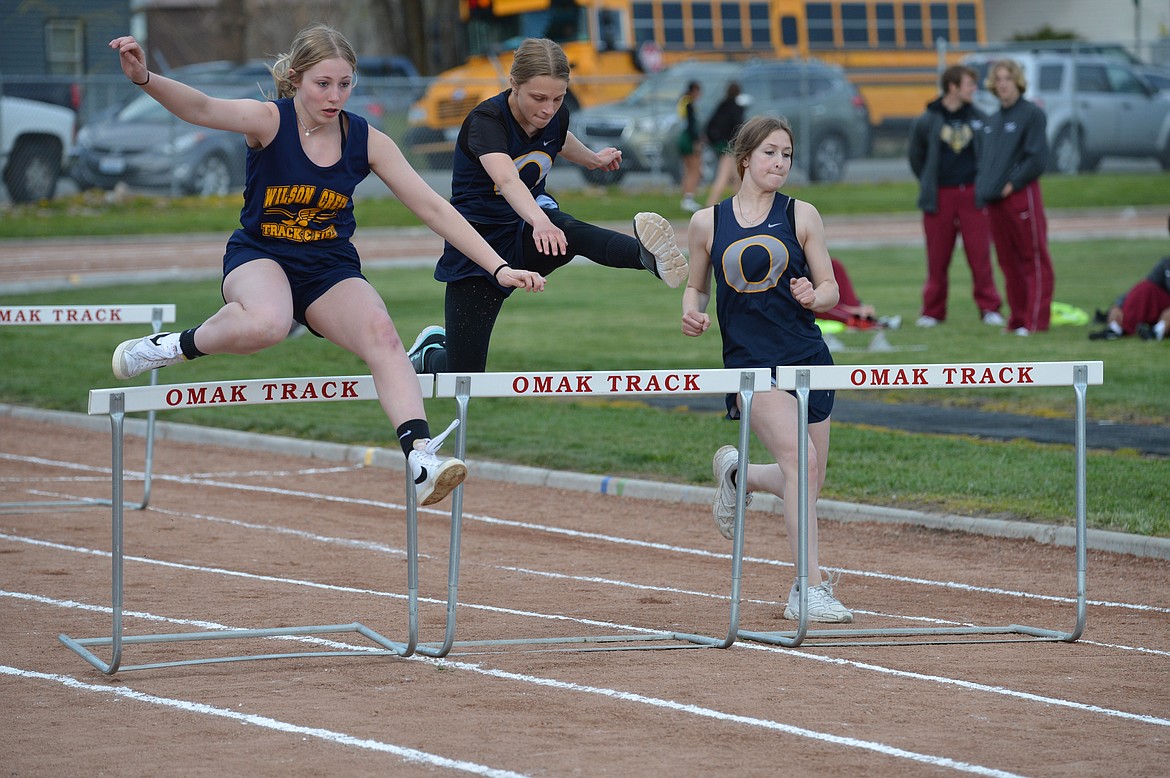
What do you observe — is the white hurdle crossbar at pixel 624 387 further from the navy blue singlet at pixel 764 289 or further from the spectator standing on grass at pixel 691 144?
the spectator standing on grass at pixel 691 144

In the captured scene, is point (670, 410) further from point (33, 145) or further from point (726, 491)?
point (33, 145)

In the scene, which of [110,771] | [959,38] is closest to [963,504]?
[110,771]

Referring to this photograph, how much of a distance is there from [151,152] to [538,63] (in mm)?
24663

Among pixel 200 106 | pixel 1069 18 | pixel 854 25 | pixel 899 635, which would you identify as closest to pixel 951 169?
pixel 899 635

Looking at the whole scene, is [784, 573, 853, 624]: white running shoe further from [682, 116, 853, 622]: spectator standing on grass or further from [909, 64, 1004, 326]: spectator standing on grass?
[909, 64, 1004, 326]: spectator standing on grass

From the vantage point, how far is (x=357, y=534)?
9430 mm

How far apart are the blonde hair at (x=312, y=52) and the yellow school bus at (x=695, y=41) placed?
84.6 feet

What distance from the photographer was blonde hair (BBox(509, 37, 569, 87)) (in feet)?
22.7

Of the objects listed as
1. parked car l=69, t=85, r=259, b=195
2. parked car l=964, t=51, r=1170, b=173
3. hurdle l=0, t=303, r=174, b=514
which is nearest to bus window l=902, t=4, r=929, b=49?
parked car l=964, t=51, r=1170, b=173

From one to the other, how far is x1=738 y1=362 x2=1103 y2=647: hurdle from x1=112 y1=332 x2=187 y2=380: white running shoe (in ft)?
7.89

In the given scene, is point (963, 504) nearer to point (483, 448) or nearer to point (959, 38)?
point (483, 448)

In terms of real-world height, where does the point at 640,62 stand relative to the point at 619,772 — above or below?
above

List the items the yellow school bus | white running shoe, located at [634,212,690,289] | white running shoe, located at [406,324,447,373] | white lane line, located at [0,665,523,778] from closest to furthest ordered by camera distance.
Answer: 1. white lane line, located at [0,665,523,778]
2. white running shoe, located at [634,212,690,289]
3. white running shoe, located at [406,324,447,373]
4. the yellow school bus

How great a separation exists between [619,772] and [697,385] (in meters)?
1.82
